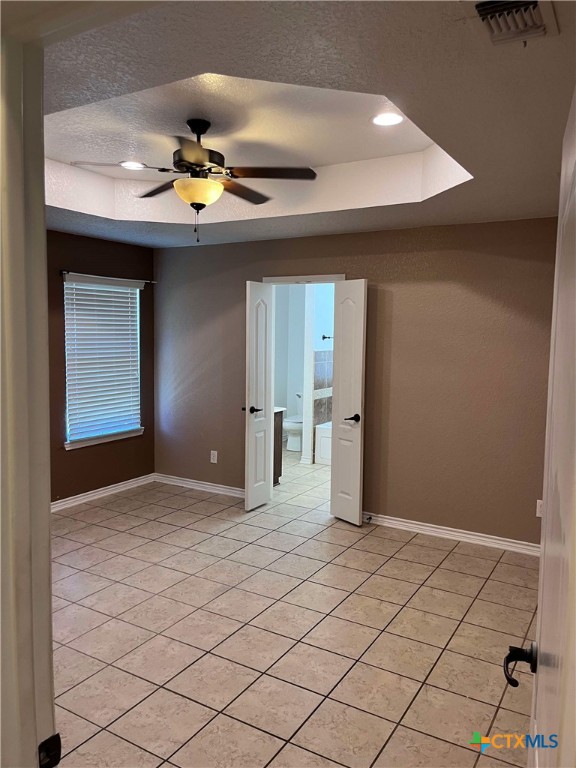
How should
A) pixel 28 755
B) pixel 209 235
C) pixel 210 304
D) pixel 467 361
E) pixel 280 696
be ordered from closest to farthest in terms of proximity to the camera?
pixel 28 755 → pixel 280 696 → pixel 467 361 → pixel 209 235 → pixel 210 304

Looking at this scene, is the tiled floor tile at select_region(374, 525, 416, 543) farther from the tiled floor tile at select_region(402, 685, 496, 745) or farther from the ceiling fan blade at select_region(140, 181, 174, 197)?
the ceiling fan blade at select_region(140, 181, 174, 197)

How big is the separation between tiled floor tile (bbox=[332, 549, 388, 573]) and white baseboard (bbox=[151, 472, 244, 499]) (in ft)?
5.48

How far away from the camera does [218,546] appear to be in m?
4.31

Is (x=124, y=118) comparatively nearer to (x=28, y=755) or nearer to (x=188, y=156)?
(x=188, y=156)

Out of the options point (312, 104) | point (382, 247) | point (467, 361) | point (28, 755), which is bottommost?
point (28, 755)

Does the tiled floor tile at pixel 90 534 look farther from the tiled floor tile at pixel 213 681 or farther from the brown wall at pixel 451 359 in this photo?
the brown wall at pixel 451 359

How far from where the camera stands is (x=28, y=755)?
0.93 metres

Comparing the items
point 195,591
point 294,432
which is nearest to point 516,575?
point 195,591

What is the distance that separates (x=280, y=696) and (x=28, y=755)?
6.17 feet

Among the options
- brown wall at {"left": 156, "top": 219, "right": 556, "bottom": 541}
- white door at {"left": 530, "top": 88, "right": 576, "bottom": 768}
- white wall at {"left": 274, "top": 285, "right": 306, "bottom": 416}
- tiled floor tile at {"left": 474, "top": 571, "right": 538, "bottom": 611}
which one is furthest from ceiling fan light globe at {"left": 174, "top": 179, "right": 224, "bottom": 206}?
white wall at {"left": 274, "top": 285, "right": 306, "bottom": 416}

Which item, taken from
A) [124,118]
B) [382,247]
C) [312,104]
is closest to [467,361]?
[382,247]

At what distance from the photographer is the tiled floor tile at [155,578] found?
363 cm

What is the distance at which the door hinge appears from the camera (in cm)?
96

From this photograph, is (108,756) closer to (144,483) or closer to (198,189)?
(198,189)
